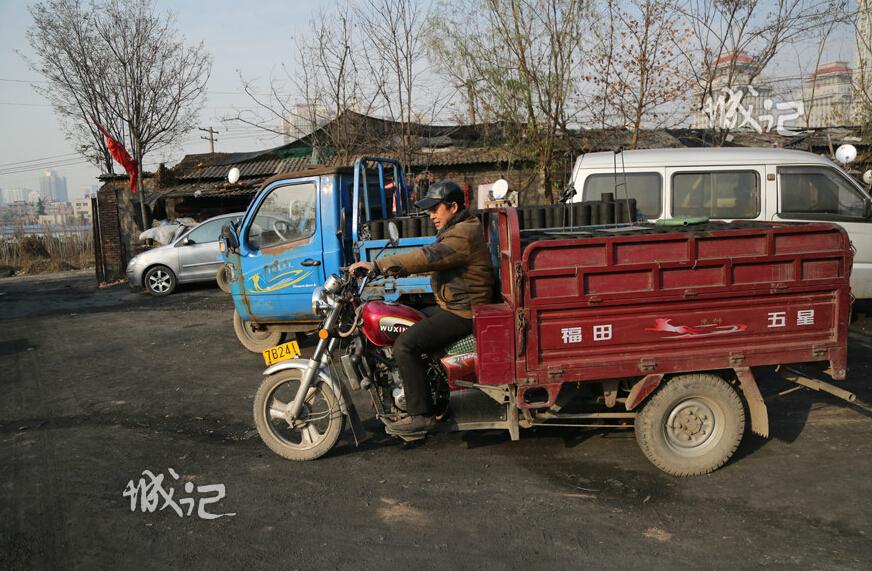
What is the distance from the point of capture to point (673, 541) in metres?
3.38

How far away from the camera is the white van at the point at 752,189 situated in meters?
7.66

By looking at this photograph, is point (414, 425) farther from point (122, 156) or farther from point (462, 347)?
point (122, 156)

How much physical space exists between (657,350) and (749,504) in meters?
1.00

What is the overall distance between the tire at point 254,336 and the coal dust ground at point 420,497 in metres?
1.90

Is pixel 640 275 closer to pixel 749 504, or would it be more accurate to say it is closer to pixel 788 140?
pixel 749 504

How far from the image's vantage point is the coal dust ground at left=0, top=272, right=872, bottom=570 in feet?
10.9

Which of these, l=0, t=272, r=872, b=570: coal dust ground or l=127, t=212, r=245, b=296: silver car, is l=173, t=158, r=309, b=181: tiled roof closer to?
l=127, t=212, r=245, b=296: silver car

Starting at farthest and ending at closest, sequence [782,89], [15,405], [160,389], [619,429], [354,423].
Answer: [782,89] < [160,389] < [15,405] < [619,429] < [354,423]

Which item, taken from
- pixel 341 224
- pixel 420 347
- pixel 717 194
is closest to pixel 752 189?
pixel 717 194

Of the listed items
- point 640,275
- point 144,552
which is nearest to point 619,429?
point 640,275

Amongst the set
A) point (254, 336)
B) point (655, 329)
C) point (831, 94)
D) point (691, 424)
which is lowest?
point (691, 424)

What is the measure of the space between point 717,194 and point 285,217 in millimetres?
5072

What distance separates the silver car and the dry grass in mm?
11376

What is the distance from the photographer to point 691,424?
4.20m
